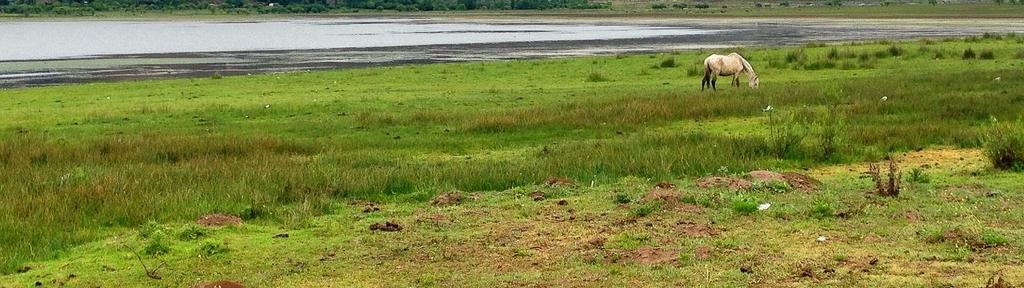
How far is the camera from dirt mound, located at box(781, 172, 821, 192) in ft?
39.4

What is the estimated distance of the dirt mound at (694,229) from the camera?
959cm

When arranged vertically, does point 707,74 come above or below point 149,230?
below

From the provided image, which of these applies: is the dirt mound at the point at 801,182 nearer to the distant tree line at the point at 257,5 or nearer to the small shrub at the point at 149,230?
the small shrub at the point at 149,230

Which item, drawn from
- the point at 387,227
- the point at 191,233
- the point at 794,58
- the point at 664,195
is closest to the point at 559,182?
the point at 664,195

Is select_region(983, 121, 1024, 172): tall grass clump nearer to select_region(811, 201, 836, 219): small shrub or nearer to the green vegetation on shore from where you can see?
select_region(811, 201, 836, 219): small shrub

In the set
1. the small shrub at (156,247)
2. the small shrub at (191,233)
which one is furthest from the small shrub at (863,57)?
the small shrub at (156,247)

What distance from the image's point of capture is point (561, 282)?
817 cm

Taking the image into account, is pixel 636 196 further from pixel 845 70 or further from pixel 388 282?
pixel 845 70

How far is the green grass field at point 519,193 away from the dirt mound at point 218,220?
0.66 ft

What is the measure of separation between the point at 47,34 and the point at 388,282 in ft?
319

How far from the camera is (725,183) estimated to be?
12125 mm

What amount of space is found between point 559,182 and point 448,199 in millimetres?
1509

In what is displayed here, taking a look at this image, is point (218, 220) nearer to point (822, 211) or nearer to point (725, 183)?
point (725, 183)

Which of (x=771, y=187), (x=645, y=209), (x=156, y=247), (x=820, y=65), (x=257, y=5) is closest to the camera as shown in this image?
(x=156, y=247)
